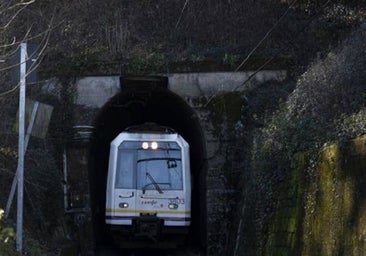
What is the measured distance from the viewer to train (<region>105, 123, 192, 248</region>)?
1499 cm

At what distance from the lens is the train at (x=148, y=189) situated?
49.2ft

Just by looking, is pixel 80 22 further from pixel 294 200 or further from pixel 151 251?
pixel 294 200

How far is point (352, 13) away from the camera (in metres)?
14.0

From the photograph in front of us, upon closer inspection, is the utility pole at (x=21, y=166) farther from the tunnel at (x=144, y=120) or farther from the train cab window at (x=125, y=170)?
the tunnel at (x=144, y=120)

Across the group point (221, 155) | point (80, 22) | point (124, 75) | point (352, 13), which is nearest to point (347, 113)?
point (352, 13)

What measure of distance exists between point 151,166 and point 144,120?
606 cm

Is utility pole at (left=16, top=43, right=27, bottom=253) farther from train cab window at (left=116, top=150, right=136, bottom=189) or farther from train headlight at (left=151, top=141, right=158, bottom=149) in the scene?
train headlight at (left=151, top=141, right=158, bottom=149)

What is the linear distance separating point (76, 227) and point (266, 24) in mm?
7982

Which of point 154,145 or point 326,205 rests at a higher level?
point 154,145

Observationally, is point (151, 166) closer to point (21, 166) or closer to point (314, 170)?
point (21, 166)

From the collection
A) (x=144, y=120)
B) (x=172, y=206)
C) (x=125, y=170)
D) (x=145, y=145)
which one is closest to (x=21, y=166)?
(x=125, y=170)

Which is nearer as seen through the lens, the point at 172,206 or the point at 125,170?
the point at 172,206

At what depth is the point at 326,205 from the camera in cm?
786

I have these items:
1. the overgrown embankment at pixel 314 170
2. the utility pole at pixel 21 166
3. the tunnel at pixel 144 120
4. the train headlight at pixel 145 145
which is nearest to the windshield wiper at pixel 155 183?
the train headlight at pixel 145 145
